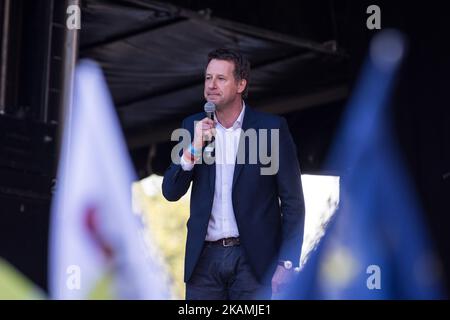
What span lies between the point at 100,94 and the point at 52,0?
1.03 m

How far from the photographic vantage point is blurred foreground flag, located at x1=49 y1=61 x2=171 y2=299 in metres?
3.92

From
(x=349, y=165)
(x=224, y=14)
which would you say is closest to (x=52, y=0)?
(x=224, y=14)

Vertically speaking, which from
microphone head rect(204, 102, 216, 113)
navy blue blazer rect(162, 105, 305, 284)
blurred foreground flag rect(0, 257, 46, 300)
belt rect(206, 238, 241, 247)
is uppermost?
microphone head rect(204, 102, 216, 113)

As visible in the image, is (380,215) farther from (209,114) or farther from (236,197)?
(209,114)

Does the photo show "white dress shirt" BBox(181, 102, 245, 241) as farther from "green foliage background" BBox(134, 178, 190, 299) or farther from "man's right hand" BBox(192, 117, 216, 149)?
"green foliage background" BBox(134, 178, 190, 299)

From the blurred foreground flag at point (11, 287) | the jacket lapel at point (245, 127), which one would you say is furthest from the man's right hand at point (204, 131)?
the blurred foreground flag at point (11, 287)

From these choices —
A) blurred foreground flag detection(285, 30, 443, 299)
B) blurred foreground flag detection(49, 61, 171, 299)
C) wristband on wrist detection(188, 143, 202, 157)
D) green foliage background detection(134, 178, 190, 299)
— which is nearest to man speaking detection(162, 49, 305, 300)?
wristband on wrist detection(188, 143, 202, 157)

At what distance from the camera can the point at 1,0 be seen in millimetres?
4082

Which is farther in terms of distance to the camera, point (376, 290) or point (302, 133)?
point (302, 133)

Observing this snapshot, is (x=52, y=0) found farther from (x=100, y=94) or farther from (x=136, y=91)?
(x=136, y=91)

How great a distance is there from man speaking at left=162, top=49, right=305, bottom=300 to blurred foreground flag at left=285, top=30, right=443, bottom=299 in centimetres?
213

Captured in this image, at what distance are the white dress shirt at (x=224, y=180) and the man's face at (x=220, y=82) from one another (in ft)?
0.30

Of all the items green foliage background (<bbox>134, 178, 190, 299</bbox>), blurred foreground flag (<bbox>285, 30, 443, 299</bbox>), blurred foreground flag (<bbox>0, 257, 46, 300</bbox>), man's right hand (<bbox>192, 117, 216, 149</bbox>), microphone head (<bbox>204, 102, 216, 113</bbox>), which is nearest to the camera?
blurred foreground flag (<bbox>0, 257, 46, 300</bbox>)

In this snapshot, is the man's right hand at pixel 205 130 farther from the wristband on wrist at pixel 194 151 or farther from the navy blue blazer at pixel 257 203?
the navy blue blazer at pixel 257 203
